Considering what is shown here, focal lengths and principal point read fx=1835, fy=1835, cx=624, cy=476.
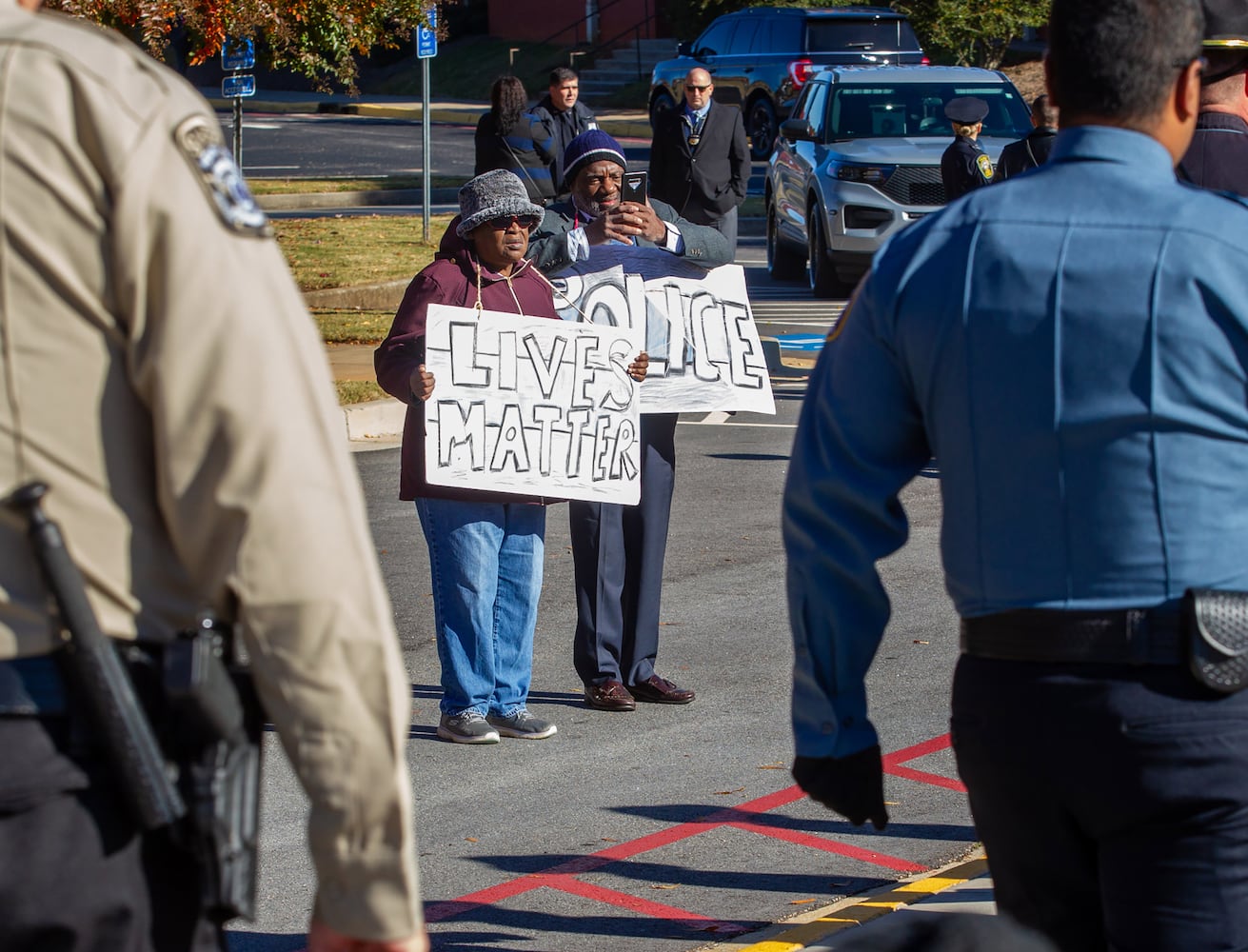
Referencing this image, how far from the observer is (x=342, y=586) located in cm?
193

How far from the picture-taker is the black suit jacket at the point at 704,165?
12.7m

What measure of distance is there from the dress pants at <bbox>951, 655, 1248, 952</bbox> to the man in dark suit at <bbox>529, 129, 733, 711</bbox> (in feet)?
12.6

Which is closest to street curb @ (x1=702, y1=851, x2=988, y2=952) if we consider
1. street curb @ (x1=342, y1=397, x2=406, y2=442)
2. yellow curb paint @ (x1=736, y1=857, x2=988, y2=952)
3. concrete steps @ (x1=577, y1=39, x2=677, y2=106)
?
yellow curb paint @ (x1=736, y1=857, x2=988, y2=952)

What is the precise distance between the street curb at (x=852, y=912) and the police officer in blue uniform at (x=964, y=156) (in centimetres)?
724

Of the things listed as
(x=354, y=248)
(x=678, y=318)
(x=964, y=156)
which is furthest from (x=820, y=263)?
(x=678, y=318)

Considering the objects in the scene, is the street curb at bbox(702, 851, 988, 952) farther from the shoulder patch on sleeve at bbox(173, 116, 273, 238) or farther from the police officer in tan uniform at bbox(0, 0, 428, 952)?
the shoulder patch on sleeve at bbox(173, 116, 273, 238)

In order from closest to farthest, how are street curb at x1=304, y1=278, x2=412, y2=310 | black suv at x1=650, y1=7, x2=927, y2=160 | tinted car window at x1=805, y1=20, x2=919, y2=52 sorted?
street curb at x1=304, y1=278, x2=412, y2=310 < black suv at x1=650, y1=7, x2=927, y2=160 < tinted car window at x1=805, y1=20, x2=919, y2=52

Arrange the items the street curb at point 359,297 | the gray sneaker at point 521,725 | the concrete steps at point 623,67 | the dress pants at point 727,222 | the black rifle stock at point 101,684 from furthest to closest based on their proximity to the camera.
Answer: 1. the concrete steps at point 623,67
2. the street curb at point 359,297
3. the dress pants at point 727,222
4. the gray sneaker at point 521,725
5. the black rifle stock at point 101,684

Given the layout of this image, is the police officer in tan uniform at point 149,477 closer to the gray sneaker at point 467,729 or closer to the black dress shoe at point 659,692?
the gray sneaker at point 467,729

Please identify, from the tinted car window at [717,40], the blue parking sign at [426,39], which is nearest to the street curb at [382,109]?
the tinted car window at [717,40]

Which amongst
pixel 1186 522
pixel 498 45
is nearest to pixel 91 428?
pixel 1186 522

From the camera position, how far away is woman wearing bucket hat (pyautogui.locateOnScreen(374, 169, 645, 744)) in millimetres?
5898

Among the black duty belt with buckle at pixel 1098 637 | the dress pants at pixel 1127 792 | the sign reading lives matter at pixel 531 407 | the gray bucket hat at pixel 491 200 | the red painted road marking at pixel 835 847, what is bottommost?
the red painted road marking at pixel 835 847

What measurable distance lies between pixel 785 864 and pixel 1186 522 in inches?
104
